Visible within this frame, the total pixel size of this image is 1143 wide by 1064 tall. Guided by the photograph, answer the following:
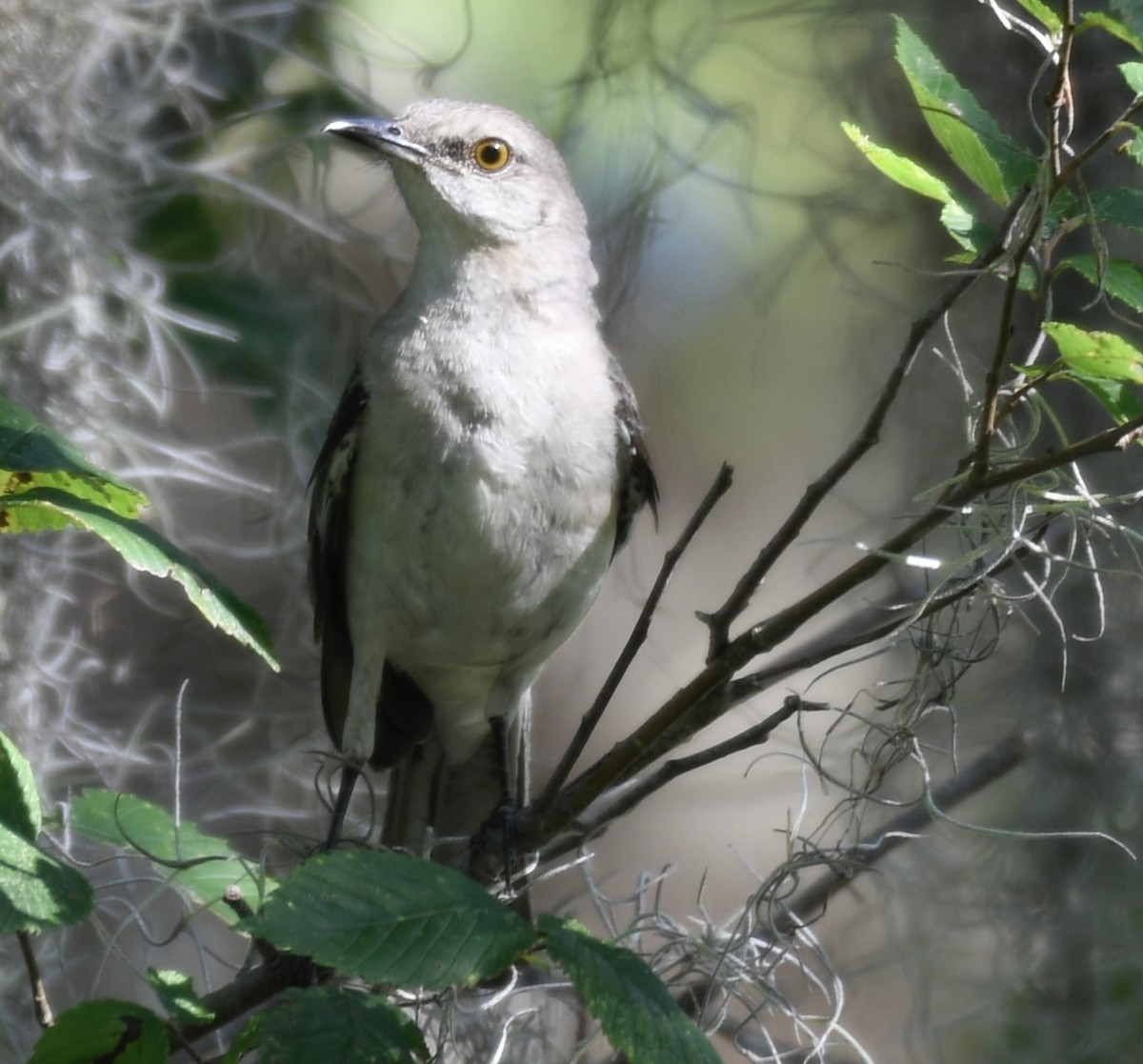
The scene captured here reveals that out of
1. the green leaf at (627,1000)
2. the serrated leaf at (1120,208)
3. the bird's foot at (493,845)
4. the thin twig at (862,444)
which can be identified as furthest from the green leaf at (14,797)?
the serrated leaf at (1120,208)

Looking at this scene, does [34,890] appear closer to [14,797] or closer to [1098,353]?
[14,797]

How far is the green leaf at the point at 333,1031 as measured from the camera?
150 cm

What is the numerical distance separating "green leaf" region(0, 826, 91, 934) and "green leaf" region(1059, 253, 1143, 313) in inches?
50.1

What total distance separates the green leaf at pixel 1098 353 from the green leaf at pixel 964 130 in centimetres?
19

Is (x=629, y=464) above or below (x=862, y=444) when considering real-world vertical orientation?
below

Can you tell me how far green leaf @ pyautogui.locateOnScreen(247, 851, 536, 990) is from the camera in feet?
4.82

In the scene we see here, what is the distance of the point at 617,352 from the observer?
16.5 ft

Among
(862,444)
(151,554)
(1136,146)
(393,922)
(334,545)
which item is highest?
(1136,146)

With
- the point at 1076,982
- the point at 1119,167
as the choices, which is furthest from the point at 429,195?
the point at 1076,982

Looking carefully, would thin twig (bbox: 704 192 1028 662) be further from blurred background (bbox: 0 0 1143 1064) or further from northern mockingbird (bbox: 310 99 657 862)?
blurred background (bbox: 0 0 1143 1064)

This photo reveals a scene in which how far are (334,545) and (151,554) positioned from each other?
1.59m

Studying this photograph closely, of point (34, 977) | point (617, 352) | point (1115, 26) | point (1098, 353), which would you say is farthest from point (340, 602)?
point (1115, 26)

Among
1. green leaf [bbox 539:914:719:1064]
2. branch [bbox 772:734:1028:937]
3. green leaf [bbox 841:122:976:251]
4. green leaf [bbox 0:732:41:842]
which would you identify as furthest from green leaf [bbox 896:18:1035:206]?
green leaf [bbox 0:732:41:842]

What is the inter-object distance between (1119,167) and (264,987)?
11.2 feet
